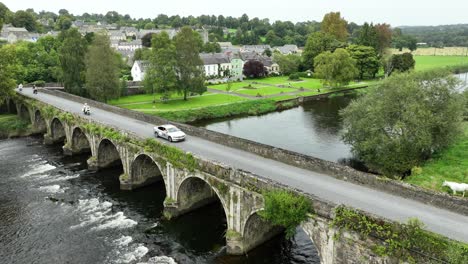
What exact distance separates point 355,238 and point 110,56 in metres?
57.4

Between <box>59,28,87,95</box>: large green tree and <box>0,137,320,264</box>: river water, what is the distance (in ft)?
97.9

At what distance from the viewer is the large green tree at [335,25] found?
5989 inches

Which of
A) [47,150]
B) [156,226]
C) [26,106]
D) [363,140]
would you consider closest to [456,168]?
[363,140]

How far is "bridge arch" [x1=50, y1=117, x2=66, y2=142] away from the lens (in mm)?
51875

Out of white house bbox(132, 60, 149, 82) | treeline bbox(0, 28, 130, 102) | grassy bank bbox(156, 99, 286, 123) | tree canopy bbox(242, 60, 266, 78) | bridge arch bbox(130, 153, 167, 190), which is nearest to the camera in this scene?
→ bridge arch bbox(130, 153, 167, 190)

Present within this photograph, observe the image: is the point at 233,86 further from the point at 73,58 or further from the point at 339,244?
the point at 339,244

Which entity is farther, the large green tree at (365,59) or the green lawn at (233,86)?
the large green tree at (365,59)

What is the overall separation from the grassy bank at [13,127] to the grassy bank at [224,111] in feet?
67.3

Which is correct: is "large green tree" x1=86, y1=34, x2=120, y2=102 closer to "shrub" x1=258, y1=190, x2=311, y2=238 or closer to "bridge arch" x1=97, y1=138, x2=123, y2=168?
"bridge arch" x1=97, y1=138, x2=123, y2=168

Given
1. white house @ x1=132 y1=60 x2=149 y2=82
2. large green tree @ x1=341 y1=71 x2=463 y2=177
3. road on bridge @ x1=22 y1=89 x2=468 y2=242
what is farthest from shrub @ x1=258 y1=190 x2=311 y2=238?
white house @ x1=132 y1=60 x2=149 y2=82

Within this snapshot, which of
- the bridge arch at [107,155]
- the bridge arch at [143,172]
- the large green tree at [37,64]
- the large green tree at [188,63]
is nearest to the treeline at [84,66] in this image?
the large green tree at [37,64]

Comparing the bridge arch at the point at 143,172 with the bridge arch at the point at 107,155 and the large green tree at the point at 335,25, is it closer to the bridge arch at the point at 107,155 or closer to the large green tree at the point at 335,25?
the bridge arch at the point at 107,155

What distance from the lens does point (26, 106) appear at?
197 feet

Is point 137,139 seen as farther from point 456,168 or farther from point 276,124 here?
point 276,124
